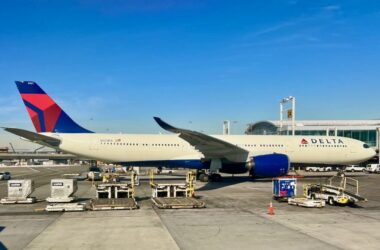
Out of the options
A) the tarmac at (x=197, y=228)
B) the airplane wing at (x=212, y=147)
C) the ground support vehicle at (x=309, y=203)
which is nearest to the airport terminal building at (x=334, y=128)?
the airplane wing at (x=212, y=147)

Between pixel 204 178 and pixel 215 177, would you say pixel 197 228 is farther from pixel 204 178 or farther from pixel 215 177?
pixel 204 178

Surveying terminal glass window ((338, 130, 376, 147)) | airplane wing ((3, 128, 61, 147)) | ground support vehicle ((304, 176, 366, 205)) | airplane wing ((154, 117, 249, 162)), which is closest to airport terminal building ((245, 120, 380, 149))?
terminal glass window ((338, 130, 376, 147))

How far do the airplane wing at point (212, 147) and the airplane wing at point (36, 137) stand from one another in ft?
31.0

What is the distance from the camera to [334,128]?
6681cm

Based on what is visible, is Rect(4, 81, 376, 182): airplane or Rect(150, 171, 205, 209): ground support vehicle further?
Rect(4, 81, 376, 182): airplane

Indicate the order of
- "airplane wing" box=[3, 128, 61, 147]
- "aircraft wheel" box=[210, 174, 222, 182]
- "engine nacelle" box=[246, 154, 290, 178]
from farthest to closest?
"aircraft wheel" box=[210, 174, 222, 182] → "engine nacelle" box=[246, 154, 290, 178] → "airplane wing" box=[3, 128, 61, 147]

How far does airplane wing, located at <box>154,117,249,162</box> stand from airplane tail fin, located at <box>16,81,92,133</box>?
10215 mm

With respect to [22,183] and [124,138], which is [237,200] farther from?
[124,138]

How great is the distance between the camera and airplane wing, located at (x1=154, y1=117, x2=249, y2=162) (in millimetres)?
26219

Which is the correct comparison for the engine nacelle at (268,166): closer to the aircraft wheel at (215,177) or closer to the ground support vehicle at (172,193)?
the aircraft wheel at (215,177)

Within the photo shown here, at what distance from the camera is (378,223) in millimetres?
12570

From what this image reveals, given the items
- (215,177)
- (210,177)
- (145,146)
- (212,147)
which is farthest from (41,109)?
(215,177)

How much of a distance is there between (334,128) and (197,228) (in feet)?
199

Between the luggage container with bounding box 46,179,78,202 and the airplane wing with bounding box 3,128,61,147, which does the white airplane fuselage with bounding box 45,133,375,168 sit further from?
the luggage container with bounding box 46,179,78,202
